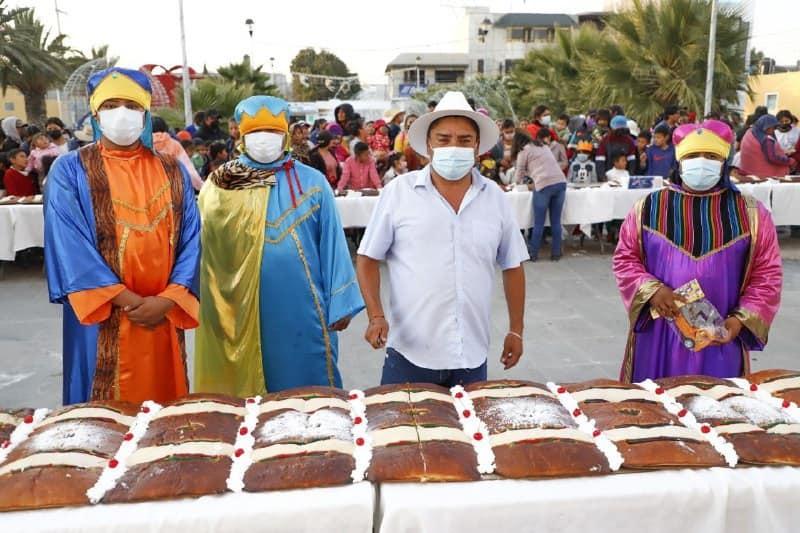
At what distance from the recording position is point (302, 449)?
171 cm

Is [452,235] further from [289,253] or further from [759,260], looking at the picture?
→ [759,260]

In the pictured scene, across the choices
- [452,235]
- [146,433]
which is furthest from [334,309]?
[146,433]

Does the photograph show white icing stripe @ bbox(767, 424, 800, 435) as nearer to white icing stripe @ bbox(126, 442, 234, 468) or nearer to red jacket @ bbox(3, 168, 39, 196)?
white icing stripe @ bbox(126, 442, 234, 468)

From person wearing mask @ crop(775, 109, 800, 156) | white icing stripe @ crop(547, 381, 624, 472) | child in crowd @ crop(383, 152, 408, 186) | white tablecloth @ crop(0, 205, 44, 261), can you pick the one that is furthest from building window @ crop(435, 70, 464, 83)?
white icing stripe @ crop(547, 381, 624, 472)

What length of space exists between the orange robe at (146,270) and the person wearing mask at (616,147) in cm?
674

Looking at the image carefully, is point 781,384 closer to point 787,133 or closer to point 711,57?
point 787,133

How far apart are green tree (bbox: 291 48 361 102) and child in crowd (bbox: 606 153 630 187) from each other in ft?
128

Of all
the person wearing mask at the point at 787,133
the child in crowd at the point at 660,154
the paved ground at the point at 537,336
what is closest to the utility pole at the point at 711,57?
Answer: the person wearing mask at the point at 787,133

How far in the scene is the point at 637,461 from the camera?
166 cm

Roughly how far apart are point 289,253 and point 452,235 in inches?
30.5

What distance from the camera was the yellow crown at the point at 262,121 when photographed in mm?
2896

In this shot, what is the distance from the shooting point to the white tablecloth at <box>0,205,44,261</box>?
6812mm

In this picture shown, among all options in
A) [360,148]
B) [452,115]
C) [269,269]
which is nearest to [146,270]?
[269,269]

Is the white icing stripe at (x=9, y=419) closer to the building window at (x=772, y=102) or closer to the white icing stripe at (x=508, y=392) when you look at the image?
the white icing stripe at (x=508, y=392)
